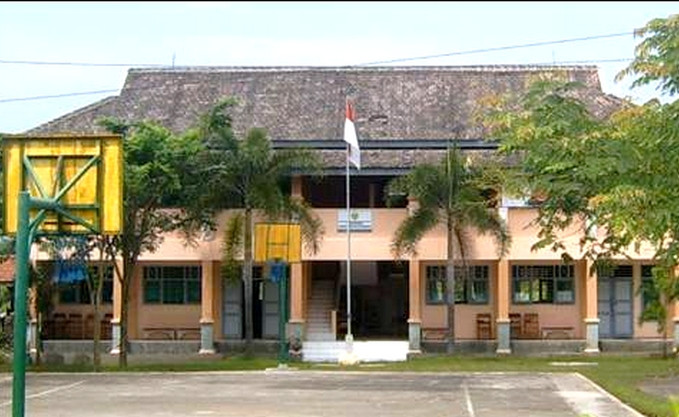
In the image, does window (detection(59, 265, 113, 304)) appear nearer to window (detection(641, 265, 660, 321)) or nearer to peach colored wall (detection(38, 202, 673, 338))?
peach colored wall (detection(38, 202, 673, 338))

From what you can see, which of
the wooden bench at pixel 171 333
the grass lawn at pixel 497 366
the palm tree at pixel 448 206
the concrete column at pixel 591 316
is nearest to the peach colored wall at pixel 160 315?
the wooden bench at pixel 171 333

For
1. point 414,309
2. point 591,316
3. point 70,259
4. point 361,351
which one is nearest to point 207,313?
point 361,351

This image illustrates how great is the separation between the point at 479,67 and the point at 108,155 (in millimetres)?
31343

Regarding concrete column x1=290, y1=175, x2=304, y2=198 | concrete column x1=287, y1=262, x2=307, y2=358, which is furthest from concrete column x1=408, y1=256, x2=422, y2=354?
concrete column x1=290, y1=175, x2=304, y2=198

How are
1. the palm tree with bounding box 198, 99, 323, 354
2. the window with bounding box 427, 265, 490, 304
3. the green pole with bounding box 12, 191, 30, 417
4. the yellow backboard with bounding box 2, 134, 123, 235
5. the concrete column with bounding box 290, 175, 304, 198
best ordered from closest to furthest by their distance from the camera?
the green pole with bounding box 12, 191, 30, 417, the yellow backboard with bounding box 2, 134, 123, 235, the palm tree with bounding box 198, 99, 323, 354, the concrete column with bounding box 290, 175, 304, 198, the window with bounding box 427, 265, 490, 304

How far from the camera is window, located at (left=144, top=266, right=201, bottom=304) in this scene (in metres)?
41.1

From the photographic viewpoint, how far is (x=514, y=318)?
4025 cm

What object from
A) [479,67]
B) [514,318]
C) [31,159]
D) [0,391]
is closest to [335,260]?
[514,318]

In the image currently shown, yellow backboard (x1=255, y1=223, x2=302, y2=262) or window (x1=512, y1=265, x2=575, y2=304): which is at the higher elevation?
yellow backboard (x1=255, y1=223, x2=302, y2=262)

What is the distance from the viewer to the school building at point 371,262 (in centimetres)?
3894

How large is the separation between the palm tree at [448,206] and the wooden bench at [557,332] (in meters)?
4.58

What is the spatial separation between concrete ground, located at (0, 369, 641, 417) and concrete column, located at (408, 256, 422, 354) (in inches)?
339

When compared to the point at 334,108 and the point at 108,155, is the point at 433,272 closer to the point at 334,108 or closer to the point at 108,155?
the point at 334,108

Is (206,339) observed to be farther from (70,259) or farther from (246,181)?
(246,181)
